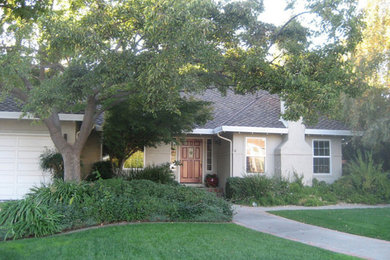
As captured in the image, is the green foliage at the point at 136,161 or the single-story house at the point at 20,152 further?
the green foliage at the point at 136,161

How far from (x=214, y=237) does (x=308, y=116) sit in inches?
148

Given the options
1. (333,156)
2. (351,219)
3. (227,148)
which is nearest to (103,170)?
(227,148)

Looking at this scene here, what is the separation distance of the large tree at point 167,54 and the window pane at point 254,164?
237 inches

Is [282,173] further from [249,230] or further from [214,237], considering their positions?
[214,237]

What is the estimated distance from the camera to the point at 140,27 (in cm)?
948

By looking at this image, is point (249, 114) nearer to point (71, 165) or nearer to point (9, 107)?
point (71, 165)

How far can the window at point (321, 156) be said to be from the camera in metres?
17.5

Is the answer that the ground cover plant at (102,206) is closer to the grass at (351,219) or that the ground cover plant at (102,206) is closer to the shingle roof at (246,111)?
the grass at (351,219)

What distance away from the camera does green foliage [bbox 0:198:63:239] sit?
8227mm

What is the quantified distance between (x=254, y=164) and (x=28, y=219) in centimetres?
1038

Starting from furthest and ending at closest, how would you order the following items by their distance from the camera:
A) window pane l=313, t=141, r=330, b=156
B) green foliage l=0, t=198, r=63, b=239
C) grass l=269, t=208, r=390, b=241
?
window pane l=313, t=141, r=330, b=156 → grass l=269, t=208, r=390, b=241 → green foliage l=0, t=198, r=63, b=239

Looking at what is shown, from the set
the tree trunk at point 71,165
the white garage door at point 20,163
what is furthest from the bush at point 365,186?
the white garage door at point 20,163

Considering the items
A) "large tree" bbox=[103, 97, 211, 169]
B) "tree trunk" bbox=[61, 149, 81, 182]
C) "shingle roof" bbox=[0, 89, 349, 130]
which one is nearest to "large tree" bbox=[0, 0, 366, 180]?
"tree trunk" bbox=[61, 149, 81, 182]

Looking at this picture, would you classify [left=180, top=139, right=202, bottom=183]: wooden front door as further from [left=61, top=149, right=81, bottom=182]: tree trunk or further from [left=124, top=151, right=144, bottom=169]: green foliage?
[left=61, top=149, right=81, bottom=182]: tree trunk
